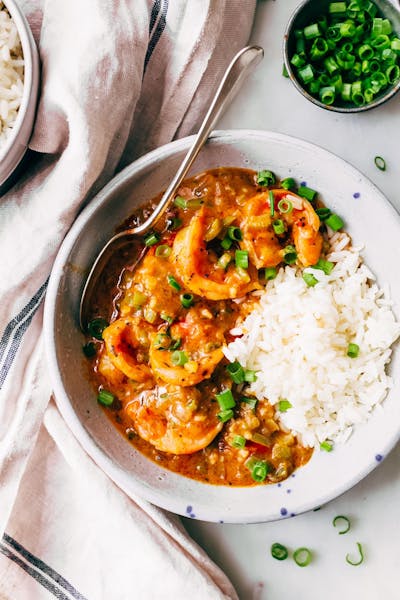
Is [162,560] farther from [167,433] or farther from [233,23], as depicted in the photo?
[233,23]

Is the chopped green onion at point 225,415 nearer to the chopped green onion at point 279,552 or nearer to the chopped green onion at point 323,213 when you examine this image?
the chopped green onion at point 279,552

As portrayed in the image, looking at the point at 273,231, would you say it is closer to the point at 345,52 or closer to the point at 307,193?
the point at 307,193

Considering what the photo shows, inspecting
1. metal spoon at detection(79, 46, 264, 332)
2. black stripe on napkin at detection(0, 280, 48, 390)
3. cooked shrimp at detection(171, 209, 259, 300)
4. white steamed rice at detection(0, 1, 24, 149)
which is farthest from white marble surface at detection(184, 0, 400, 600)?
black stripe on napkin at detection(0, 280, 48, 390)

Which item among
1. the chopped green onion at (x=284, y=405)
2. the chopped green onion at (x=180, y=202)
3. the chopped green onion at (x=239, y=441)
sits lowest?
the chopped green onion at (x=239, y=441)

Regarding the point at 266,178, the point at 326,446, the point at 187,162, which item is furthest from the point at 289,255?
the point at 326,446

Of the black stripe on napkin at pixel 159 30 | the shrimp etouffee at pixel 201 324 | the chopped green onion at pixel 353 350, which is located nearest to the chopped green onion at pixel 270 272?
the shrimp etouffee at pixel 201 324

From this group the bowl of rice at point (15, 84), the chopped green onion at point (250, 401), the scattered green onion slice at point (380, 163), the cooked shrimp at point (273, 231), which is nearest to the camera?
the bowl of rice at point (15, 84)

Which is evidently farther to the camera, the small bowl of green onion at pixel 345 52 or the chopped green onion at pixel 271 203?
the small bowl of green onion at pixel 345 52
